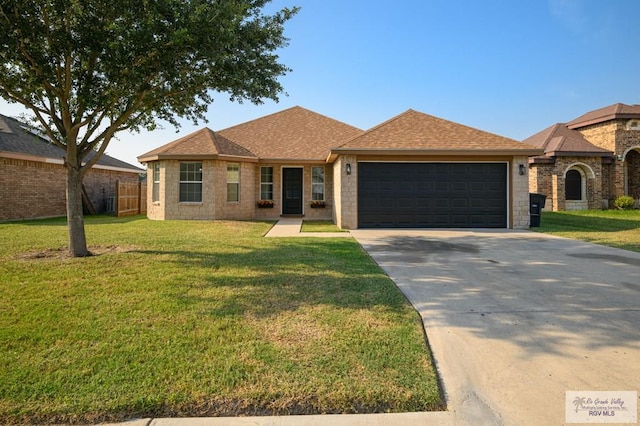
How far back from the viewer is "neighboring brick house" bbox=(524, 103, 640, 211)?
21344mm

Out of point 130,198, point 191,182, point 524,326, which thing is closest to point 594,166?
point 191,182

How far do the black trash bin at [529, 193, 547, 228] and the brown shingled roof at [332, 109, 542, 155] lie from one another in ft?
5.56

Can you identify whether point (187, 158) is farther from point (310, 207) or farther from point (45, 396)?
point (45, 396)

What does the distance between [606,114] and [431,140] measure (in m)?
17.7

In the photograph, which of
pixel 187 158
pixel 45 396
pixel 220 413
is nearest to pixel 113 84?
pixel 45 396

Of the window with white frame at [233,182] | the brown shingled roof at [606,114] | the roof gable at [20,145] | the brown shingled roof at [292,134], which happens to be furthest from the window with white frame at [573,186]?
the roof gable at [20,145]

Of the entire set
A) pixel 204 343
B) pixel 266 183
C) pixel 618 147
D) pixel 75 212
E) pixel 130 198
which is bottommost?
pixel 204 343

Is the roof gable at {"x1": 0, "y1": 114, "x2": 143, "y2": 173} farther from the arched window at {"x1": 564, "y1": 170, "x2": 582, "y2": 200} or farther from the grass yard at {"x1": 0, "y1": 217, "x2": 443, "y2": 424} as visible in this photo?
the arched window at {"x1": 564, "y1": 170, "x2": 582, "y2": 200}

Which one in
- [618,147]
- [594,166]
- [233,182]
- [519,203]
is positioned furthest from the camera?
[618,147]

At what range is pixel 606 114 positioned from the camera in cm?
2259

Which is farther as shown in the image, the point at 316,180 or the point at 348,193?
the point at 316,180

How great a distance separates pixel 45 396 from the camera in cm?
252

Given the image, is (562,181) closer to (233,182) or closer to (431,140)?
(431,140)

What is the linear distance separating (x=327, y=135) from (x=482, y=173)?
8615 millimetres
